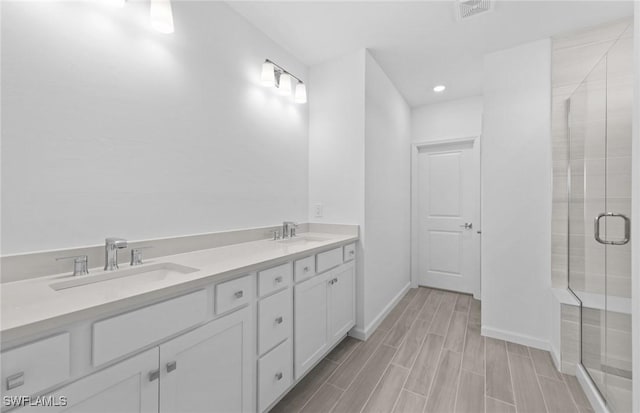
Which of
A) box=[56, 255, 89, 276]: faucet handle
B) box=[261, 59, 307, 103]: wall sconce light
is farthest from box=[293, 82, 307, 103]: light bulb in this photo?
box=[56, 255, 89, 276]: faucet handle

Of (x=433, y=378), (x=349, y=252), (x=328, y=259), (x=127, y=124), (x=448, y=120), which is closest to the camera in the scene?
(x=127, y=124)

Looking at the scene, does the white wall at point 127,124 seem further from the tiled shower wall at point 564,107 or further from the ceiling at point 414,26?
the tiled shower wall at point 564,107

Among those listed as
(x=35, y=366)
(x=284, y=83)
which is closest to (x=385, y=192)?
(x=284, y=83)

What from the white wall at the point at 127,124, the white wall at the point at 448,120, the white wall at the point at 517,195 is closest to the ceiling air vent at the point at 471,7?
the white wall at the point at 517,195

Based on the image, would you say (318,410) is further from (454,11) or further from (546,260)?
(454,11)

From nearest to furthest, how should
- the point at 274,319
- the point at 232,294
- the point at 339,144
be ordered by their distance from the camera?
1. the point at 232,294
2. the point at 274,319
3. the point at 339,144

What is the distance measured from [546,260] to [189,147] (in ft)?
9.47

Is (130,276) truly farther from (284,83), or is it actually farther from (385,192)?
(385,192)

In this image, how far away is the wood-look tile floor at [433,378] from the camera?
161 centimetres

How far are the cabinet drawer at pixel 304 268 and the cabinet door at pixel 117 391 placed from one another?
2.77ft

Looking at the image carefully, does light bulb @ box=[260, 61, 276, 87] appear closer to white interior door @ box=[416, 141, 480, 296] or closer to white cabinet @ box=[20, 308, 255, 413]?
white cabinet @ box=[20, 308, 255, 413]

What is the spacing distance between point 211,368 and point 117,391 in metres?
0.35

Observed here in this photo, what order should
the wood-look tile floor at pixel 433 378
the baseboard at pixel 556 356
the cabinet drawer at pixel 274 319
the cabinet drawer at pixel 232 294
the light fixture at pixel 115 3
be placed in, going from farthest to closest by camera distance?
the baseboard at pixel 556 356, the wood-look tile floor at pixel 433 378, the cabinet drawer at pixel 274 319, the light fixture at pixel 115 3, the cabinet drawer at pixel 232 294

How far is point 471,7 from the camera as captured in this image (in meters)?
1.89
